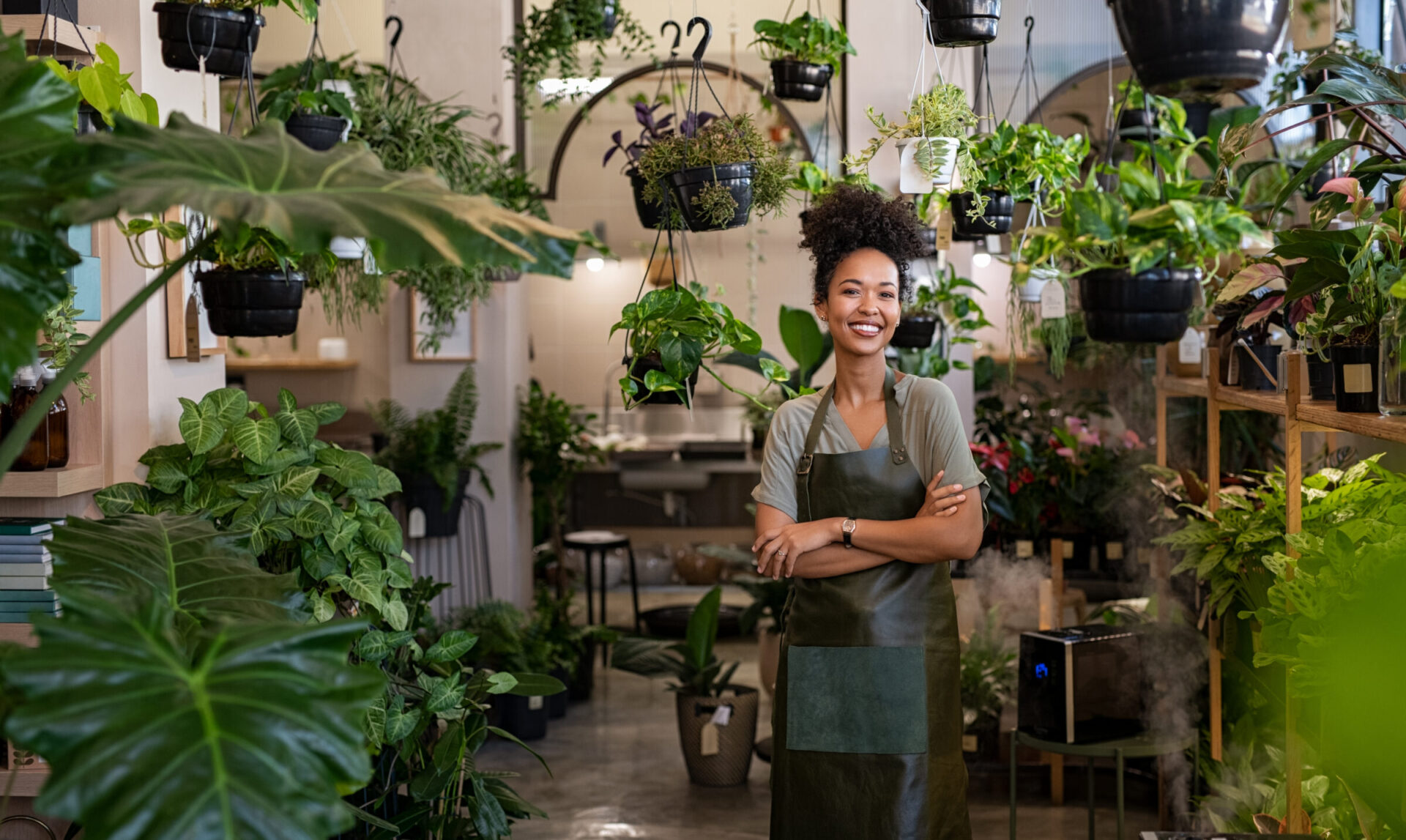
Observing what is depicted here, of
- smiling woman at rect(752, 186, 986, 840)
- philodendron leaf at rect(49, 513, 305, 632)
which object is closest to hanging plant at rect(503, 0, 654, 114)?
smiling woman at rect(752, 186, 986, 840)

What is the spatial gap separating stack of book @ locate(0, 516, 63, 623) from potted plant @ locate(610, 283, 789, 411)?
1.33 m

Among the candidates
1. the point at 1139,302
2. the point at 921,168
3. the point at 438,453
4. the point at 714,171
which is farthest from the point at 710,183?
the point at 438,453

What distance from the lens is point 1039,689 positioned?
10.7ft

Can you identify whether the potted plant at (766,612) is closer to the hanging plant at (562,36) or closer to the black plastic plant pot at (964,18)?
the hanging plant at (562,36)

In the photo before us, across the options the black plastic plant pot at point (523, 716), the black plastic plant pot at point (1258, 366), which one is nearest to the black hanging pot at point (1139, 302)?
the black plastic plant pot at point (1258, 366)

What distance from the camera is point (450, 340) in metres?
5.55

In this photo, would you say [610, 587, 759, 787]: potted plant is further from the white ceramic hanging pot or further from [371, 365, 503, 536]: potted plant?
the white ceramic hanging pot

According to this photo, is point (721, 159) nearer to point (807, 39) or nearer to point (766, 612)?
point (807, 39)

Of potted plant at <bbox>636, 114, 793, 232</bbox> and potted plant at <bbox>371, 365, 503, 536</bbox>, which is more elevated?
potted plant at <bbox>636, 114, 793, 232</bbox>

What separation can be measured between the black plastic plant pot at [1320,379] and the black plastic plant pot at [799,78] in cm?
172

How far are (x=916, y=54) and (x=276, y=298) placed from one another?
11.6 ft

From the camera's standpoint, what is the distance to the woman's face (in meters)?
2.38

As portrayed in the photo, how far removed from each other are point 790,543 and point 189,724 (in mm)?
1406

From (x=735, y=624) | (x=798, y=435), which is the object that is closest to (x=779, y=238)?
(x=735, y=624)
